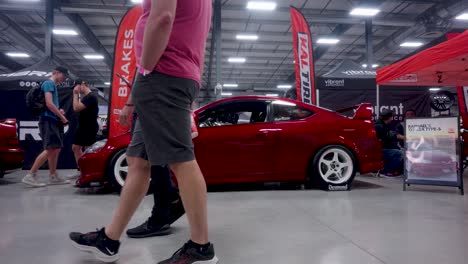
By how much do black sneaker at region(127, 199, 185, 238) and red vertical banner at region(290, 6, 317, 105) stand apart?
15.0ft

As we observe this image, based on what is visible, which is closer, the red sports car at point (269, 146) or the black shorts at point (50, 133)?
the red sports car at point (269, 146)

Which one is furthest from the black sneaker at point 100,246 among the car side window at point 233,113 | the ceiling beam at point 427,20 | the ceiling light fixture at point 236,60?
the ceiling light fixture at point 236,60

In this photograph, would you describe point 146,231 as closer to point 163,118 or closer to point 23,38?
point 163,118

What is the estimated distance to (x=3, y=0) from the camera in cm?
1118

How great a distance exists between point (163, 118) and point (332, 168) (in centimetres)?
316

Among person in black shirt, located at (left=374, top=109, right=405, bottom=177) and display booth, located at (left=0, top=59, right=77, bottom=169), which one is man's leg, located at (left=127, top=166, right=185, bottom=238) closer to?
person in black shirt, located at (left=374, top=109, right=405, bottom=177)

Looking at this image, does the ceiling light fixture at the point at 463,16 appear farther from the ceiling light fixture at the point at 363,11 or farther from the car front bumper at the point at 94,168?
the car front bumper at the point at 94,168

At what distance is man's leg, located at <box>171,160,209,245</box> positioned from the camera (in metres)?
1.52

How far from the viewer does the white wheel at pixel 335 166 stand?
4.18 metres

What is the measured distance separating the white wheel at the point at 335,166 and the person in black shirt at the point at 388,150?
2046 mm

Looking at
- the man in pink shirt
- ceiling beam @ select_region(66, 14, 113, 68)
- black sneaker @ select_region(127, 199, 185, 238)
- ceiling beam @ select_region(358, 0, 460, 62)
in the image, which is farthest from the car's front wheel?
ceiling beam @ select_region(358, 0, 460, 62)

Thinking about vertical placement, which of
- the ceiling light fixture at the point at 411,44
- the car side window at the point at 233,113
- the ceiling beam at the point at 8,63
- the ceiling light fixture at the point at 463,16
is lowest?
the car side window at the point at 233,113

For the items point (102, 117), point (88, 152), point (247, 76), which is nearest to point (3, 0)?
point (102, 117)

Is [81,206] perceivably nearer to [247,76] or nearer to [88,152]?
[88,152]
